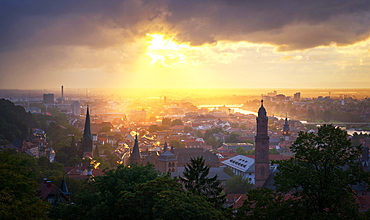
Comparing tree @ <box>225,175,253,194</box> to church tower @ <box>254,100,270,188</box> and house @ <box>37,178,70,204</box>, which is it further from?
house @ <box>37,178,70,204</box>

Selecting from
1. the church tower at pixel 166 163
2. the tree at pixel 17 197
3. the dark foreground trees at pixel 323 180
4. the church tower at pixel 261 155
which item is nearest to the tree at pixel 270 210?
the dark foreground trees at pixel 323 180

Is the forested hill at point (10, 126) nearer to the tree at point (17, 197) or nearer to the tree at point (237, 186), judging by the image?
the tree at point (237, 186)

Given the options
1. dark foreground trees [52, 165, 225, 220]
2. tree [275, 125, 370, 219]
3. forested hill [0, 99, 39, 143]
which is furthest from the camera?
forested hill [0, 99, 39, 143]

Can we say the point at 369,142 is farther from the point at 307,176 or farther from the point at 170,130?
the point at 307,176

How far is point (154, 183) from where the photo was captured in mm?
15586

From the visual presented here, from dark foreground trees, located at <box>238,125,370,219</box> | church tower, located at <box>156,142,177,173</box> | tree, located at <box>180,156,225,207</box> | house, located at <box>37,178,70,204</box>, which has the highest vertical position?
dark foreground trees, located at <box>238,125,370,219</box>

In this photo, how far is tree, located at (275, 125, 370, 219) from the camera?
489 inches

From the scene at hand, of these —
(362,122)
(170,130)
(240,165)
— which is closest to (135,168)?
(240,165)

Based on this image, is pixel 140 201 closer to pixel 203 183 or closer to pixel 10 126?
pixel 203 183

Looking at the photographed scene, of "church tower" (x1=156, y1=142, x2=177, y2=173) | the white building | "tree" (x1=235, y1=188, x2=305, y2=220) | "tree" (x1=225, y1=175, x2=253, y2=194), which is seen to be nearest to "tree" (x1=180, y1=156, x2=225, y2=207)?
"tree" (x1=235, y1=188, x2=305, y2=220)

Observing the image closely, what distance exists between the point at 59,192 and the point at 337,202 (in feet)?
61.2

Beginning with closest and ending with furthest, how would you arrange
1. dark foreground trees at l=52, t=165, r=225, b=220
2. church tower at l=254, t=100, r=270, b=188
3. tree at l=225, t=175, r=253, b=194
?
dark foreground trees at l=52, t=165, r=225, b=220 < church tower at l=254, t=100, r=270, b=188 < tree at l=225, t=175, r=253, b=194

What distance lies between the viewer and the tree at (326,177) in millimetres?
12430

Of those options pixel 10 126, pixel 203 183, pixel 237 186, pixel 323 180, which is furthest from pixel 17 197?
pixel 10 126
